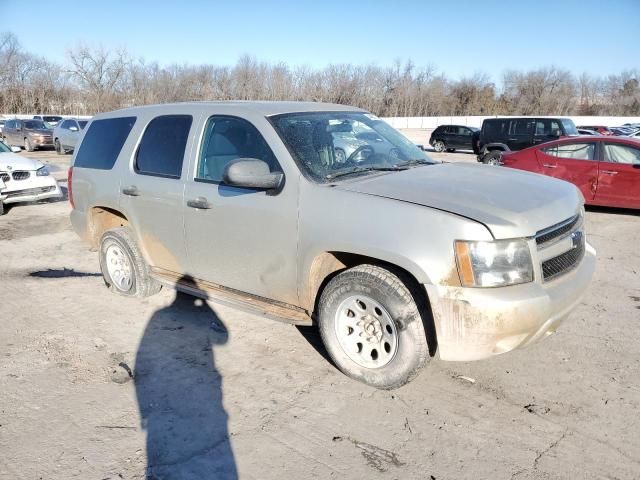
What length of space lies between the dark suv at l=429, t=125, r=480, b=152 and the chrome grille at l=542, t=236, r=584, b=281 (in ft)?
82.5

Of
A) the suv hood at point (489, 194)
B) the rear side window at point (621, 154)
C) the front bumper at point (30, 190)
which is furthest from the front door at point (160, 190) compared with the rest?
the rear side window at point (621, 154)

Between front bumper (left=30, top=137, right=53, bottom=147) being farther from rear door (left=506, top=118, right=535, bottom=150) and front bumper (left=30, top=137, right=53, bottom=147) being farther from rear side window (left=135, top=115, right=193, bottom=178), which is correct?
rear side window (left=135, top=115, right=193, bottom=178)

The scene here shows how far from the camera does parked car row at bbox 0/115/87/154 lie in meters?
22.9

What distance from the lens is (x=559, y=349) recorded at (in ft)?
13.1

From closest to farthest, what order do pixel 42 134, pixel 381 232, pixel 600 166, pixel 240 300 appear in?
pixel 381 232, pixel 240 300, pixel 600 166, pixel 42 134

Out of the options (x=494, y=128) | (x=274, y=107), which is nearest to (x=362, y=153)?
(x=274, y=107)

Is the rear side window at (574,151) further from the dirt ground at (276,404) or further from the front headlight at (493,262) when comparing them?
the front headlight at (493,262)

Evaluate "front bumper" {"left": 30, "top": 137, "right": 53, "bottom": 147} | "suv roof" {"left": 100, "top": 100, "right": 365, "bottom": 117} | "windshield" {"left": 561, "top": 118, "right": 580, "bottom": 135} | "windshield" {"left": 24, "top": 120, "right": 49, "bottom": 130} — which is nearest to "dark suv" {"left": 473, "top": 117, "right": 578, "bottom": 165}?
"windshield" {"left": 561, "top": 118, "right": 580, "bottom": 135}

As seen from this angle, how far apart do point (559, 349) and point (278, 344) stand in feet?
7.42

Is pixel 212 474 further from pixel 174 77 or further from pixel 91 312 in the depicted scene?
pixel 174 77

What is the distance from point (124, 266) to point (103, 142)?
132 centimetres

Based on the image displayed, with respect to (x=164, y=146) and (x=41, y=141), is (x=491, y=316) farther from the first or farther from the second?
(x=41, y=141)

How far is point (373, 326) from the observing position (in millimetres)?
3359

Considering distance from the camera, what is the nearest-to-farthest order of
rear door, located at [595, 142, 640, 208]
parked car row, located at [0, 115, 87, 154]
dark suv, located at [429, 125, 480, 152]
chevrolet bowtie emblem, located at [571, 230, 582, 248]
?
chevrolet bowtie emblem, located at [571, 230, 582, 248] < rear door, located at [595, 142, 640, 208] < parked car row, located at [0, 115, 87, 154] < dark suv, located at [429, 125, 480, 152]
